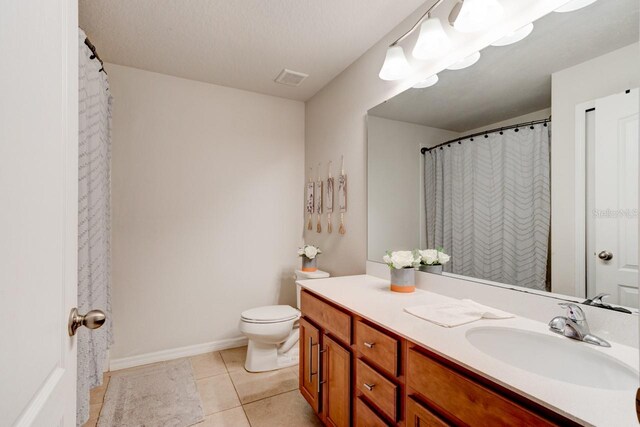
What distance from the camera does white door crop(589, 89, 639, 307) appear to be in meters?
1.00

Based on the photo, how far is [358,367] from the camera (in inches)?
54.4

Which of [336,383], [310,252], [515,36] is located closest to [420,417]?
[336,383]

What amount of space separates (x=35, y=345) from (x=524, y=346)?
4.60 ft

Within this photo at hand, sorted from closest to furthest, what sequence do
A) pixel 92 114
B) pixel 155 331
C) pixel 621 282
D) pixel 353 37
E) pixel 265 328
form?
pixel 621 282 < pixel 92 114 < pixel 353 37 < pixel 265 328 < pixel 155 331

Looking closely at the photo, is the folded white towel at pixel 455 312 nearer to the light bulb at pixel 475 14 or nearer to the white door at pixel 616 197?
the white door at pixel 616 197

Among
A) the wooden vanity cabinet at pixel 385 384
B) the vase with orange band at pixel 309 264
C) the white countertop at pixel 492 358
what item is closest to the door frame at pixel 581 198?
the white countertop at pixel 492 358

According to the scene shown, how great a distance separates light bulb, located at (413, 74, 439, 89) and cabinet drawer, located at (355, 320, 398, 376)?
138 centimetres

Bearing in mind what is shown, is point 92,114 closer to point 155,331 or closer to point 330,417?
point 155,331

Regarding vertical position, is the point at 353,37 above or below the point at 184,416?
above

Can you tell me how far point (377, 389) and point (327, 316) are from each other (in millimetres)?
470

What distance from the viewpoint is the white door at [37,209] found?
0.45 m

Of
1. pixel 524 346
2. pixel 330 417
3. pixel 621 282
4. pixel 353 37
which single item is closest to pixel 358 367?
pixel 330 417

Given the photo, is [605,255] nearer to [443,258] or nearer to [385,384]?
[443,258]

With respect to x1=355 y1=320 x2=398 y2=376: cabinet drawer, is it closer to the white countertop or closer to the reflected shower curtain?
the white countertop
